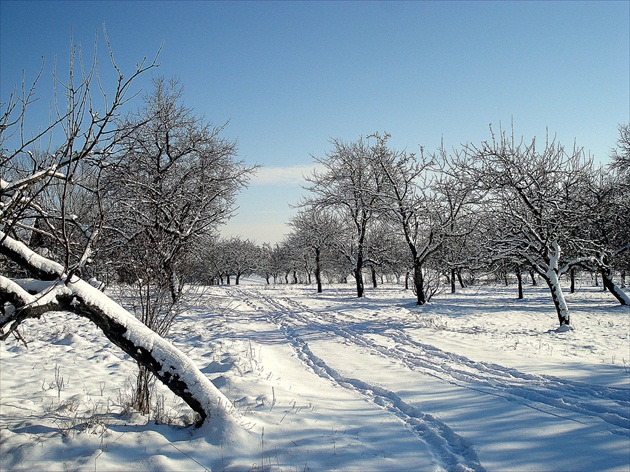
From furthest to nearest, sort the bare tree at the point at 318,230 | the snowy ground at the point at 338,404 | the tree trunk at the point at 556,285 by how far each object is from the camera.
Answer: the bare tree at the point at 318,230, the tree trunk at the point at 556,285, the snowy ground at the point at 338,404

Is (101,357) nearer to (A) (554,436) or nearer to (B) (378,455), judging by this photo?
(B) (378,455)

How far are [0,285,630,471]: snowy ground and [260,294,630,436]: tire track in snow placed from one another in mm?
24

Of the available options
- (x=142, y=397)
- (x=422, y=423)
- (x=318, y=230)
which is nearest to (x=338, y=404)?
(x=422, y=423)

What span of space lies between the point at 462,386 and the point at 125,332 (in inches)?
204

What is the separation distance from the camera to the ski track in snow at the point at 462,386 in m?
4.22

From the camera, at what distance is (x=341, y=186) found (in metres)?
21.0

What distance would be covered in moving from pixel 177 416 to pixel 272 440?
1441mm

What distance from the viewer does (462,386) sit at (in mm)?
6086

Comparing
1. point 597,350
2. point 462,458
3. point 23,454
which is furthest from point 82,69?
point 597,350

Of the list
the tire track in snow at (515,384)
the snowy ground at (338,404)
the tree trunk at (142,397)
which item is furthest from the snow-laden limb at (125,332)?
the tire track in snow at (515,384)

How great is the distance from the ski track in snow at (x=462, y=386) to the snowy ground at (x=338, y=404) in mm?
25

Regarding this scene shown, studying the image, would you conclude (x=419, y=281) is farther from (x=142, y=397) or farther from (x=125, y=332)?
(x=125, y=332)

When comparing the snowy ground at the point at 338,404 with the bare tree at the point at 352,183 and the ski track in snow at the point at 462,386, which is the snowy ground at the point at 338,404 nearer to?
the ski track in snow at the point at 462,386

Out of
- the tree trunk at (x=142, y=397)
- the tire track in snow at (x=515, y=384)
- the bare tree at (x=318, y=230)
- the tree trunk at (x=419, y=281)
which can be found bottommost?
the tire track in snow at (x=515, y=384)
